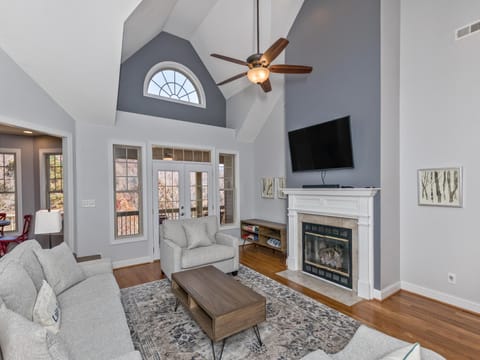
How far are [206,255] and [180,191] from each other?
1994 millimetres

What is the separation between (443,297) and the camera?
3100 millimetres

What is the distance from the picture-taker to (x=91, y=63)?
3.13m

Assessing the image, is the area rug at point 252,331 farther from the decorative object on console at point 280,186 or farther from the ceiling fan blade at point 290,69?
the ceiling fan blade at point 290,69

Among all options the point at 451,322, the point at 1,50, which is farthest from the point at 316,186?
the point at 1,50

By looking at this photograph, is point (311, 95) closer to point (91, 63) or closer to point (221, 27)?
point (221, 27)

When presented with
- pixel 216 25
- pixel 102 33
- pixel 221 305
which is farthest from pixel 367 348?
pixel 216 25

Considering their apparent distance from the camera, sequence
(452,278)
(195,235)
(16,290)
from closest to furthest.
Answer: (16,290) → (452,278) → (195,235)

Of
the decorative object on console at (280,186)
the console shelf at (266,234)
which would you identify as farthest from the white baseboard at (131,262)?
the decorative object on console at (280,186)

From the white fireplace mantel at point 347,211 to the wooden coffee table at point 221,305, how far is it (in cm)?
175

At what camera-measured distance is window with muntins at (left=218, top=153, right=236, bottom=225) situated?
6025 mm

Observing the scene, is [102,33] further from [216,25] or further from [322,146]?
[322,146]

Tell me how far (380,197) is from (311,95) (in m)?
1.99

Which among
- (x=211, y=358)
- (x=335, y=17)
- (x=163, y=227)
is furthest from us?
(x=163, y=227)

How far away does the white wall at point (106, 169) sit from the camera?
13.7 ft
